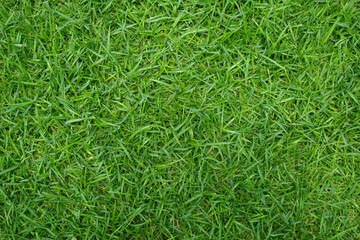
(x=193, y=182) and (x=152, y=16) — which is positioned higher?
(x=152, y=16)

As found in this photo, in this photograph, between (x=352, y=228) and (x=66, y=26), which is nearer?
(x=352, y=228)

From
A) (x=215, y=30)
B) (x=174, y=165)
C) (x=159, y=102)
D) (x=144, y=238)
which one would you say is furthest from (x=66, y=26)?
(x=144, y=238)

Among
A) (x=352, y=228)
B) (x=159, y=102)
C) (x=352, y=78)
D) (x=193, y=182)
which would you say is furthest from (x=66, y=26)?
(x=352, y=228)

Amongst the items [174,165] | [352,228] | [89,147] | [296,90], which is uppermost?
[296,90]

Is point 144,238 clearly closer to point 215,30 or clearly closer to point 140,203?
point 140,203

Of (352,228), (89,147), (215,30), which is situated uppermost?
(215,30)

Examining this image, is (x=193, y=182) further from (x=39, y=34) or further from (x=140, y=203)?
(x=39, y=34)
